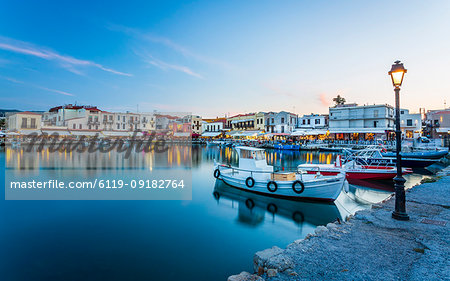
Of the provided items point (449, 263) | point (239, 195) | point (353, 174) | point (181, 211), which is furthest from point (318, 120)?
point (449, 263)

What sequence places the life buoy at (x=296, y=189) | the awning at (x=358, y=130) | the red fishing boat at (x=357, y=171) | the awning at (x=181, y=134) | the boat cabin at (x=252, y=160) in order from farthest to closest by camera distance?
1. the awning at (x=181, y=134)
2. the awning at (x=358, y=130)
3. the red fishing boat at (x=357, y=171)
4. the boat cabin at (x=252, y=160)
5. the life buoy at (x=296, y=189)

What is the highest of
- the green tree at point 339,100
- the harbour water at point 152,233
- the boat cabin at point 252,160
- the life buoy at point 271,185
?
the green tree at point 339,100

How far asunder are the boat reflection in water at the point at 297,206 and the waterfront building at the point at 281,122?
44.2 metres

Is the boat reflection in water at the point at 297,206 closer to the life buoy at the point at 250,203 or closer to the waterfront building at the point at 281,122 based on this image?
the life buoy at the point at 250,203

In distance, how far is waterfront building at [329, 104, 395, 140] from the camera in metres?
45.1

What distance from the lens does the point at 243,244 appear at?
8125 mm

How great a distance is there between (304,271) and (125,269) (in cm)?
479

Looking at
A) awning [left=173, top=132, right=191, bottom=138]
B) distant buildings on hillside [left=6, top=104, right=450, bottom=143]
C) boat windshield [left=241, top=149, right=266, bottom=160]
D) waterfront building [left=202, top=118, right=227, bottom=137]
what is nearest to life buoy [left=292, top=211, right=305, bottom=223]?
boat windshield [left=241, top=149, right=266, bottom=160]

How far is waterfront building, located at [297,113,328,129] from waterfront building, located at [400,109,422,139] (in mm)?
14997

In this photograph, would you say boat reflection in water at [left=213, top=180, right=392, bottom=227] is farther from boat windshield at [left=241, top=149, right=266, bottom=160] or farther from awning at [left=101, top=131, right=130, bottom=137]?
awning at [left=101, top=131, right=130, bottom=137]

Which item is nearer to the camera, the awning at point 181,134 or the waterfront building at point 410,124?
the waterfront building at point 410,124

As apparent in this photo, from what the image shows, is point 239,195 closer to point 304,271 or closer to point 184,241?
point 184,241

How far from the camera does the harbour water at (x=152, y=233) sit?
253 inches

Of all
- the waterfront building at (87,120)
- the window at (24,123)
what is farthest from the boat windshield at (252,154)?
the window at (24,123)
